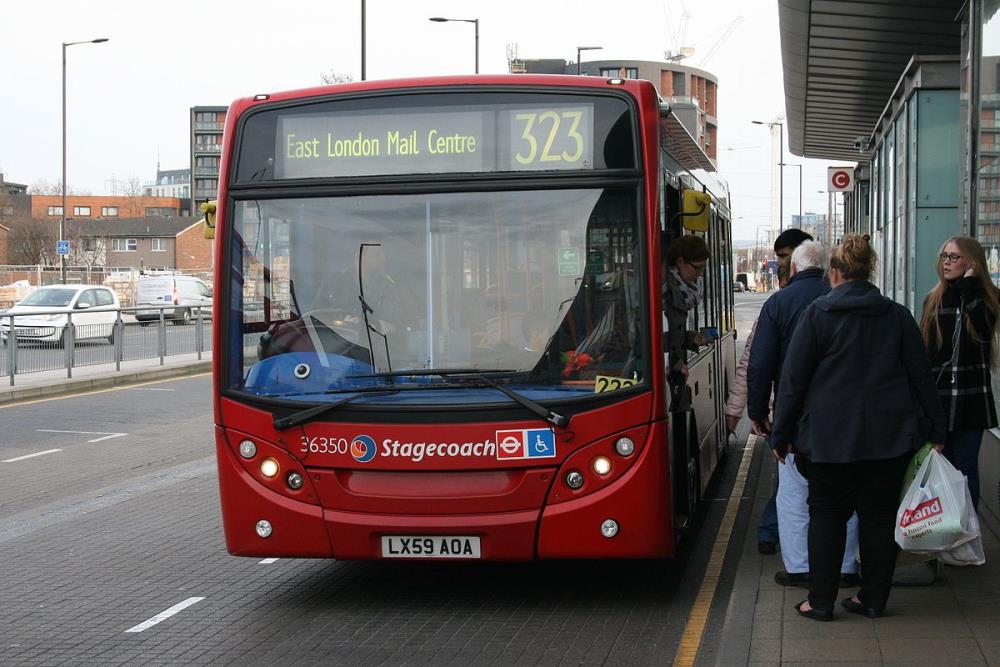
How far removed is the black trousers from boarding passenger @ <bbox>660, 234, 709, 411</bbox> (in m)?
1.27

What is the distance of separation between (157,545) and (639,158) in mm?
4244

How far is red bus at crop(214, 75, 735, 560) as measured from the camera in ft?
21.4

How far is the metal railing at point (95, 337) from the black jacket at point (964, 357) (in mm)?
16252

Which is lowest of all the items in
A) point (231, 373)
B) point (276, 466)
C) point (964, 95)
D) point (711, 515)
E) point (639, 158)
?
point (711, 515)

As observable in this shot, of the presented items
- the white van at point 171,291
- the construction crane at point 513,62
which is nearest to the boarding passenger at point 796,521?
the white van at point 171,291

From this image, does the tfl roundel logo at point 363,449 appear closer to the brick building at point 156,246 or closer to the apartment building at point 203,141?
the brick building at point 156,246

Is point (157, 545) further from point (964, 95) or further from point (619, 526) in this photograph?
point (964, 95)

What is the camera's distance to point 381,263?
6770mm

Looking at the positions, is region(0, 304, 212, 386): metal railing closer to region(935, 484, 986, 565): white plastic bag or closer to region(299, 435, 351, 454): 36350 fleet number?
region(299, 435, 351, 454): 36350 fleet number

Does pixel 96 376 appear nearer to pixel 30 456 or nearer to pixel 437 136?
pixel 30 456

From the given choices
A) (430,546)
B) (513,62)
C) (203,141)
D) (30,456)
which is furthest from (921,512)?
(203,141)

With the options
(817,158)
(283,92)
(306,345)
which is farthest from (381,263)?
(817,158)

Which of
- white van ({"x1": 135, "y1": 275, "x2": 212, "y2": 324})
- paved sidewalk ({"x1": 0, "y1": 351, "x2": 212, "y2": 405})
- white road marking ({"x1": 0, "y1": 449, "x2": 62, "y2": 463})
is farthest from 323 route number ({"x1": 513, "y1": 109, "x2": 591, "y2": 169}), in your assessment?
white van ({"x1": 135, "y1": 275, "x2": 212, "y2": 324})

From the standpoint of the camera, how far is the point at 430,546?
660cm
